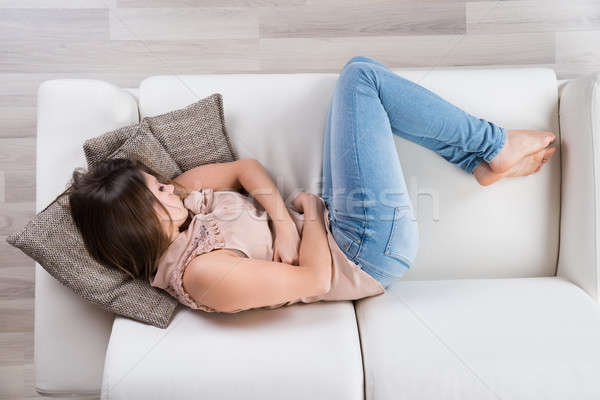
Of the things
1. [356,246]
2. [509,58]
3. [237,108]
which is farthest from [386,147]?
[509,58]

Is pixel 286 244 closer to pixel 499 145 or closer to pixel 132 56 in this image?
pixel 499 145

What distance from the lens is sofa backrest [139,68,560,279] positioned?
1.28 m

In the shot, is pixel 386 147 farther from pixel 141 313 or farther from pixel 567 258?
pixel 141 313

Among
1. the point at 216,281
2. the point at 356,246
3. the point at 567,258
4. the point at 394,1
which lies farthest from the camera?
the point at 394,1

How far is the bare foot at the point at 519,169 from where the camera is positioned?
124 centimetres

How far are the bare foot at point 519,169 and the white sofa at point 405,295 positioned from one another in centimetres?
3

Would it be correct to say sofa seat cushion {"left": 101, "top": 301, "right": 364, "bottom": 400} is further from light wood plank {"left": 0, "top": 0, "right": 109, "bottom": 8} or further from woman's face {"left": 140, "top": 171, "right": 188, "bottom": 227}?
light wood plank {"left": 0, "top": 0, "right": 109, "bottom": 8}

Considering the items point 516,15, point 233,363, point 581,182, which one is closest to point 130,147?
point 233,363

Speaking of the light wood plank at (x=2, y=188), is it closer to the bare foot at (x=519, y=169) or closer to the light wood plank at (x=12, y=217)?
the light wood plank at (x=12, y=217)

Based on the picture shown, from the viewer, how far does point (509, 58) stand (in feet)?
5.65

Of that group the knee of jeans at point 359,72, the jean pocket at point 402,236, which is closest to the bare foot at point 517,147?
the jean pocket at point 402,236

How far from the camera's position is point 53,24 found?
5.63 feet

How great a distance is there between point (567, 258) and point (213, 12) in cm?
142

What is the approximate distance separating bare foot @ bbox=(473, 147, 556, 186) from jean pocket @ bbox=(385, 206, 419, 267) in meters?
0.23
